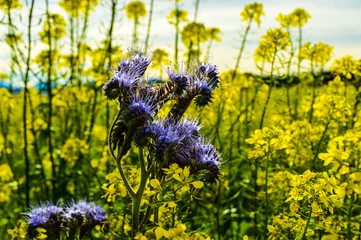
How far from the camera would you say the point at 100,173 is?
13.3 ft

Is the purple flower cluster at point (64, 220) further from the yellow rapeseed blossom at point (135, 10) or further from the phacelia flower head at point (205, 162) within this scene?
the yellow rapeseed blossom at point (135, 10)

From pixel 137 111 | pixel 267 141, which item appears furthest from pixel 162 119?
pixel 267 141

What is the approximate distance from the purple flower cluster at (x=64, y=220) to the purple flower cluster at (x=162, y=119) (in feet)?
2.19

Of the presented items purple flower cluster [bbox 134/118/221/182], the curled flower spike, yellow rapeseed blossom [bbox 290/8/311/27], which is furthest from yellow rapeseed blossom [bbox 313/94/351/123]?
yellow rapeseed blossom [bbox 290/8/311/27]

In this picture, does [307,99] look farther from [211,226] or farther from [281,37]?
[211,226]

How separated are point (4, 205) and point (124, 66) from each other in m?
3.79

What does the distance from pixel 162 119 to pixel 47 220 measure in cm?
101

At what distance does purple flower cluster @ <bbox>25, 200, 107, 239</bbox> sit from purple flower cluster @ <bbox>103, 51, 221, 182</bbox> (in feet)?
2.19

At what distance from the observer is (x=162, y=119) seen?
1572 millimetres

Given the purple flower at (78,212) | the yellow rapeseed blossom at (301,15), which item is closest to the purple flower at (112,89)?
the purple flower at (78,212)

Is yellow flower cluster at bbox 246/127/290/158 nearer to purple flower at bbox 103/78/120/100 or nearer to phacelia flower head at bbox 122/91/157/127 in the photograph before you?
phacelia flower head at bbox 122/91/157/127

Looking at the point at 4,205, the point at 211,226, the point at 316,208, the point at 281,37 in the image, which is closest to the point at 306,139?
the point at 281,37

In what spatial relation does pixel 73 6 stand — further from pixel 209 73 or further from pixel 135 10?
pixel 209 73

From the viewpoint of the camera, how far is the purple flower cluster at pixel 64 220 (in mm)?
1987
